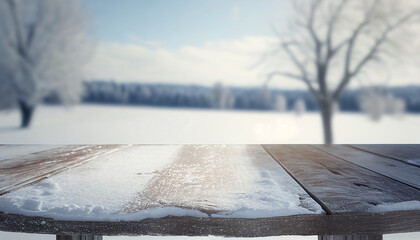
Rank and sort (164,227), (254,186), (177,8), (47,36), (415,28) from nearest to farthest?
(164,227) < (254,186) < (415,28) < (47,36) < (177,8)

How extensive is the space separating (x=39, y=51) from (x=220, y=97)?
9.26ft

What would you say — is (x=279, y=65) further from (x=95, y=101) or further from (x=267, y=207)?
(x=267, y=207)

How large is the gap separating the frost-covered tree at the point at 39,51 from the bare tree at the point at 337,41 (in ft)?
10.1

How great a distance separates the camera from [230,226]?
0.37m

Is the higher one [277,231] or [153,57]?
[153,57]

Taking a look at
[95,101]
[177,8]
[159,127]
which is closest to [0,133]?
[95,101]

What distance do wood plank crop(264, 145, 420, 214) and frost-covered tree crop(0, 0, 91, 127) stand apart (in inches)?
189

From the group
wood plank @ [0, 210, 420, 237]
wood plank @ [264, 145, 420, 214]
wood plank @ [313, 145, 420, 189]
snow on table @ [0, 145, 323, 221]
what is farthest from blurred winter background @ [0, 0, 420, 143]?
wood plank @ [0, 210, 420, 237]

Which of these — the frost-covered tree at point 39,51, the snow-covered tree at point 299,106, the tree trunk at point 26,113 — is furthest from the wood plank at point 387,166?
the tree trunk at point 26,113

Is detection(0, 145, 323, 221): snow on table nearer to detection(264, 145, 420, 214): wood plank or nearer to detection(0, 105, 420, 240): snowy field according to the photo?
detection(264, 145, 420, 214): wood plank

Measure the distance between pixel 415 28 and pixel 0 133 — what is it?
239 inches

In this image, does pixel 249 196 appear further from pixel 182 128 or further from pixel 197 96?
pixel 182 128

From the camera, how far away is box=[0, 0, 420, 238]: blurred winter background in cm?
425

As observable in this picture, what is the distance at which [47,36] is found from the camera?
466 centimetres
